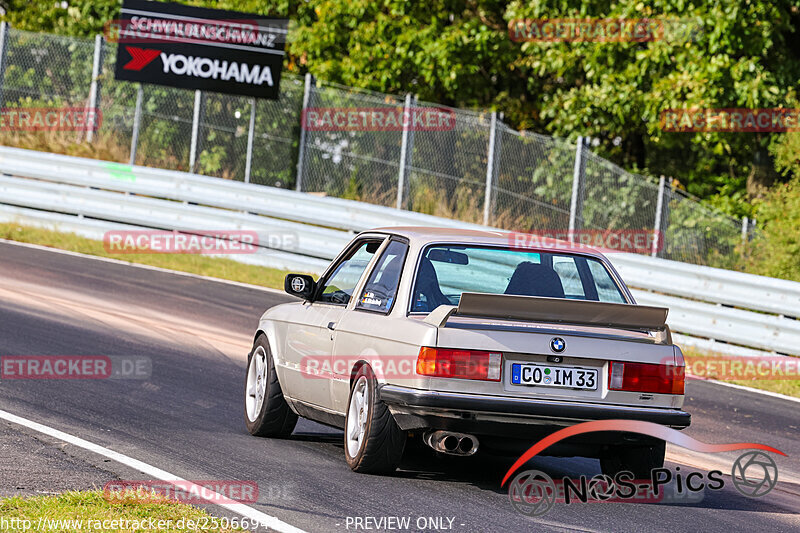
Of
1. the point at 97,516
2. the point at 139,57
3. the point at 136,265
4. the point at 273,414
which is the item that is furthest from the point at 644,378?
the point at 139,57

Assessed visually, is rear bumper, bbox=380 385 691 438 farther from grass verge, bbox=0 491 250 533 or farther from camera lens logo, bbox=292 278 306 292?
camera lens logo, bbox=292 278 306 292

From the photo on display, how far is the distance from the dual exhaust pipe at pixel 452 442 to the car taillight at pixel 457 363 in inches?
12.9

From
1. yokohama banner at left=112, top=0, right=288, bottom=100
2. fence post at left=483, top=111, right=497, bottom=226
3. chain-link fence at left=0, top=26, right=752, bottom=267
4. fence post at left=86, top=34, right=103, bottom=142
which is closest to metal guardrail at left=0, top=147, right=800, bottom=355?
chain-link fence at left=0, top=26, right=752, bottom=267

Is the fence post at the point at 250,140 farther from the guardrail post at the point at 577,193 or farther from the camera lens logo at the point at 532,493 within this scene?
the camera lens logo at the point at 532,493

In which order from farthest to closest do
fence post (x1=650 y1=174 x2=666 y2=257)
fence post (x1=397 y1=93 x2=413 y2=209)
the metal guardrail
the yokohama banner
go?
the yokohama banner
fence post (x1=397 y1=93 x2=413 y2=209)
fence post (x1=650 y1=174 x2=666 y2=257)
the metal guardrail

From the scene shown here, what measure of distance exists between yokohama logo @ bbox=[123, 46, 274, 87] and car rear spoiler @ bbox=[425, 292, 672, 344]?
1745 centimetres

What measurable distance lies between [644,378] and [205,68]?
1817cm

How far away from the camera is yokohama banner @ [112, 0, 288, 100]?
2336 cm

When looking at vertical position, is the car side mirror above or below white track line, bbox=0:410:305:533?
above

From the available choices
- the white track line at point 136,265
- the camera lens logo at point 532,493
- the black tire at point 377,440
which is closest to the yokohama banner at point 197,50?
the white track line at point 136,265

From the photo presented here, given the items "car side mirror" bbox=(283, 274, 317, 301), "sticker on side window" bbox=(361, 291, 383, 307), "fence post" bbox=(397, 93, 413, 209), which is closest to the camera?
"sticker on side window" bbox=(361, 291, 383, 307)

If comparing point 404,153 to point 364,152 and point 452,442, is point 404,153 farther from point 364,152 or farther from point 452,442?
point 452,442

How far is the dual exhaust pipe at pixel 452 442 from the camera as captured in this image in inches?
258

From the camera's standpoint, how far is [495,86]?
90.6 feet
